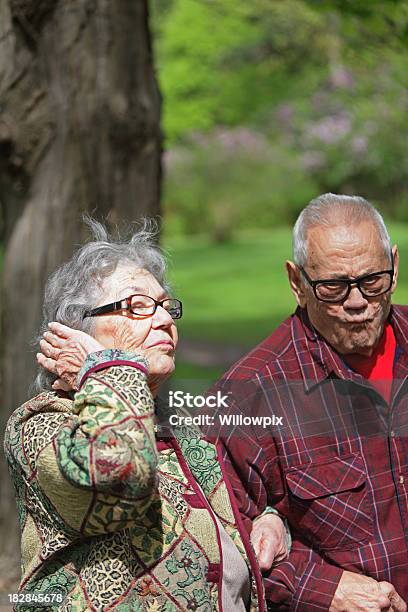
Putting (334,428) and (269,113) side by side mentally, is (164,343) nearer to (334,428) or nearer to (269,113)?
(334,428)

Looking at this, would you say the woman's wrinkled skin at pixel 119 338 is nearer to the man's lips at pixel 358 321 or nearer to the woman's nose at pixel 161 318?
the woman's nose at pixel 161 318

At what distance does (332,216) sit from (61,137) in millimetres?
2165

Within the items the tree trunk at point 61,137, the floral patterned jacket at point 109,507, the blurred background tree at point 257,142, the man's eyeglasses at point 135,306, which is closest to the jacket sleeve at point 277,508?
the floral patterned jacket at point 109,507

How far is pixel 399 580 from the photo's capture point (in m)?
2.79

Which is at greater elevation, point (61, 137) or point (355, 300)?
point (61, 137)

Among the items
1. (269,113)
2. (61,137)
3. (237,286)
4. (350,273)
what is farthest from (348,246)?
(269,113)

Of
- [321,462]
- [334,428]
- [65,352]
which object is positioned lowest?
[321,462]

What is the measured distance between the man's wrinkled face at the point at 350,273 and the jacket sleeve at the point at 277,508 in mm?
391

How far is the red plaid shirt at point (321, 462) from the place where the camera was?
110 inches

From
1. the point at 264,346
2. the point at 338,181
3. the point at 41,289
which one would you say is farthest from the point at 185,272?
the point at 264,346

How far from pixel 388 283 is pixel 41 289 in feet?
8.02

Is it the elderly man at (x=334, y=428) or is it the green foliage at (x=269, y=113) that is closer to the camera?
the elderly man at (x=334, y=428)

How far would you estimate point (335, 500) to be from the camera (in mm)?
2789

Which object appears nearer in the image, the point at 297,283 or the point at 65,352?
the point at 65,352
